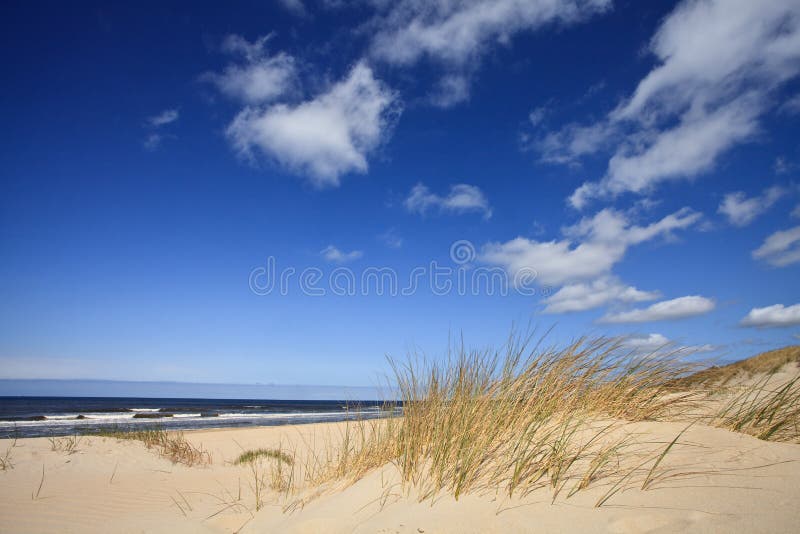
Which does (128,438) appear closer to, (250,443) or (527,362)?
(250,443)

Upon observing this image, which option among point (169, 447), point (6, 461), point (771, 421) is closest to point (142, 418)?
point (169, 447)

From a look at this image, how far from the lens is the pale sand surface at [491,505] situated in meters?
2.07

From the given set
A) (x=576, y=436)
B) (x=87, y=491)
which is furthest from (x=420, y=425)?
(x=87, y=491)

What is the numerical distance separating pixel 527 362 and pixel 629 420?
3.26ft

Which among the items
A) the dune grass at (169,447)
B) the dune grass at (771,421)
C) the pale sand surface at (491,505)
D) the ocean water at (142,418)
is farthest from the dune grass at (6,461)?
the dune grass at (771,421)

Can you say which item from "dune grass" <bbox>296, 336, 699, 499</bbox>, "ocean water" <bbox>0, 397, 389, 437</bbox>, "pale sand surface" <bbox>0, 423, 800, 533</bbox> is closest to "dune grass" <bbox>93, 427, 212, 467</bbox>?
"pale sand surface" <bbox>0, 423, 800, 533</bbox>

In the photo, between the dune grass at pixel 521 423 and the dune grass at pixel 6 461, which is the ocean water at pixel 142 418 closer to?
the dune grass at pixel 521 423

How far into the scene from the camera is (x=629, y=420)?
12.3 feet

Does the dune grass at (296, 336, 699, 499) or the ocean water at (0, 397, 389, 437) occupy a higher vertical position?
the dune grass at (296, 336, 699, 499)

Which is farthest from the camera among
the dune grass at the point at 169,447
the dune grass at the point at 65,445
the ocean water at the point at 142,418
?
the ocean water at the point at 142,418

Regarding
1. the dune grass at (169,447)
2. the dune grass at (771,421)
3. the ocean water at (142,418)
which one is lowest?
the ocean water at (142,418)

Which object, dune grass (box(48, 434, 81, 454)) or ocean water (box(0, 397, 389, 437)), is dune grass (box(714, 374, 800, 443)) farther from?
dune grass (box(48, 434, 81, 454))

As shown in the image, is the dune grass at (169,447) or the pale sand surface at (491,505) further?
the dune grass at (169,447)

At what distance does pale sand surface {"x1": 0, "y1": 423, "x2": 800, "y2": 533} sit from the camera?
6.81 ft
